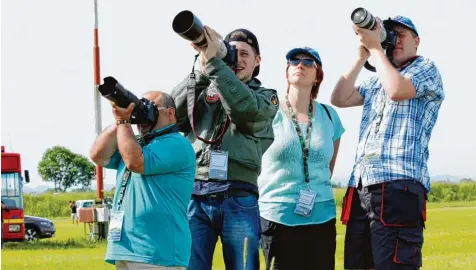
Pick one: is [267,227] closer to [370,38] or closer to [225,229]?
[225,229]

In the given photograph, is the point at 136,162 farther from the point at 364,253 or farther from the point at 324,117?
the point at 324,117

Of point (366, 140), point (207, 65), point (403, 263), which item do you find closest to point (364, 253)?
point (403, 263)

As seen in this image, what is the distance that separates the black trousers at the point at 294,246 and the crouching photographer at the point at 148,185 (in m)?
0.93

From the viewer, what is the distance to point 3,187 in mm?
21328

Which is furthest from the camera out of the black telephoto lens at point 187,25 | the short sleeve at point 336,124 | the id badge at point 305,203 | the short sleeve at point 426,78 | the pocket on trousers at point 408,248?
the short sleeve at point 336,124

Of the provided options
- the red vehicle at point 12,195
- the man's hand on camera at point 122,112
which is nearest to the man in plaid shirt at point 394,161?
the man's hand on camera at point 122,112

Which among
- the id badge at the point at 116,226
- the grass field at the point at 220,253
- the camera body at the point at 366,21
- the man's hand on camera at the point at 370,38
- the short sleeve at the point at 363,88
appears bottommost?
the grass field at the point at 220,253

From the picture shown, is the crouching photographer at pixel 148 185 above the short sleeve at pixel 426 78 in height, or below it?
below

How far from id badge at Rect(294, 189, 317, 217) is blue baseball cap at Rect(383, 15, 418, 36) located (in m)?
1.07

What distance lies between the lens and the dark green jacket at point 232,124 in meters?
4.23

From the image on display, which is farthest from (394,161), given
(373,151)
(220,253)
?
(220,253)

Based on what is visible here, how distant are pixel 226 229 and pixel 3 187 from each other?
1803 cm

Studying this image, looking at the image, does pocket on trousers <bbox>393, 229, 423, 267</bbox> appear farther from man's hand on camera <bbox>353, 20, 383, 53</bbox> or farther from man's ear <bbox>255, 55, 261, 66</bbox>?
man's ear <bbox>255, 55, 261, 66</bbox>

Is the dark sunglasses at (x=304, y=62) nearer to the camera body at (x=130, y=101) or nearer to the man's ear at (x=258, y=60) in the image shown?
the man's ear at (x=258, y=60)
